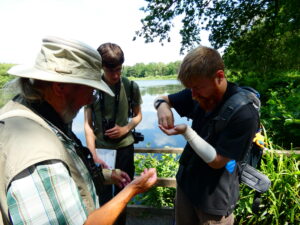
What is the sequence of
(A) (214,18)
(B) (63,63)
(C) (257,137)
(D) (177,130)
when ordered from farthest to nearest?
(A) (214,18)
(C) (257,137)
(D) (177,130)
(B) (63,63)

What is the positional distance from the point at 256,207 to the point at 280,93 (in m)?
4.73

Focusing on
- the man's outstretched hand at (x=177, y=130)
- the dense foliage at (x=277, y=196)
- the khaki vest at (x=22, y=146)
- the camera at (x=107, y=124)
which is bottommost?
the dense foliage at (x=277, y=196)

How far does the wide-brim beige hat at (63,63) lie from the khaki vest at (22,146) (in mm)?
220

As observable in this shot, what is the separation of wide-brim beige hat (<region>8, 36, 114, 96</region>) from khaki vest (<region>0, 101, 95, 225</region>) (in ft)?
0.72

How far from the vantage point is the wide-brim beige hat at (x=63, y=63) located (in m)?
1.15

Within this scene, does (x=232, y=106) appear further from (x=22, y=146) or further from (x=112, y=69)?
(x=112, y=69)

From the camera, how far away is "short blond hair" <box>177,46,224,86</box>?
1.56 metres

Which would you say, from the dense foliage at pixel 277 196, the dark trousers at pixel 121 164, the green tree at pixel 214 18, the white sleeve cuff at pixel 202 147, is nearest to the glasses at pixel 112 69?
the dark trousers at pixel 121 164

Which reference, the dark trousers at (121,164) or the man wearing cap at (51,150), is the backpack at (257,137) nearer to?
the man wearing cap at (51,150)

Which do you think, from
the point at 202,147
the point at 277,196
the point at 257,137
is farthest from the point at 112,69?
the point at 277,196

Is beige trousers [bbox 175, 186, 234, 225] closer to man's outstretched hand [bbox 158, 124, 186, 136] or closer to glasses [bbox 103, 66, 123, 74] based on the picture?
man's outstretched hand [bbox 158, 124, 186, 136]

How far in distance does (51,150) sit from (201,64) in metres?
1.13

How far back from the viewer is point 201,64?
1.56m

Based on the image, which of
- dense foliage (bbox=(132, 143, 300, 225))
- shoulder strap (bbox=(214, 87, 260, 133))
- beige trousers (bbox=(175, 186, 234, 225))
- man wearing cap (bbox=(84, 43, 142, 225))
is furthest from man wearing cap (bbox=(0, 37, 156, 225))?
dense foliage (bbox=(132, 143, 300, 225))
